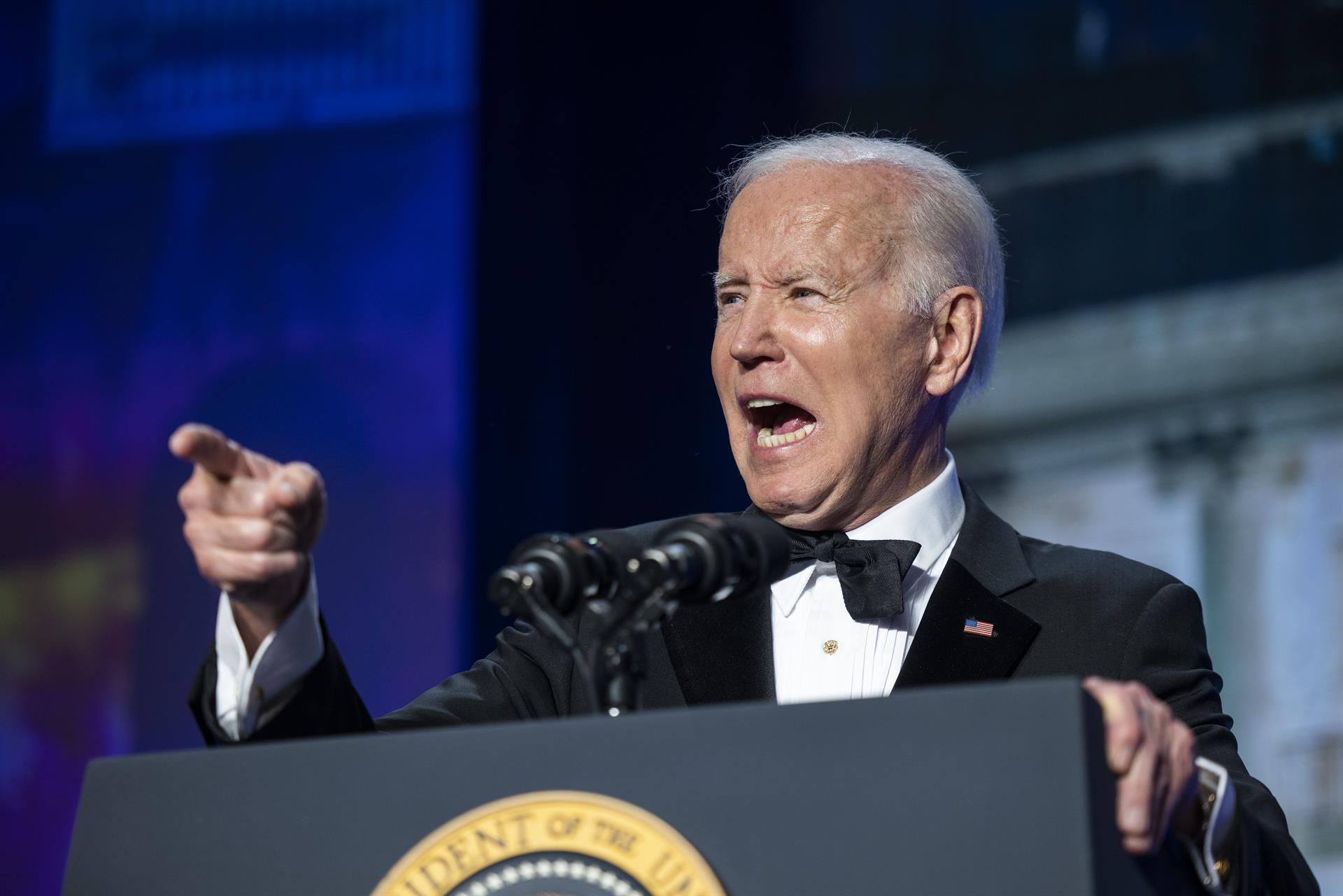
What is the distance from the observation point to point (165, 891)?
4.31 ft

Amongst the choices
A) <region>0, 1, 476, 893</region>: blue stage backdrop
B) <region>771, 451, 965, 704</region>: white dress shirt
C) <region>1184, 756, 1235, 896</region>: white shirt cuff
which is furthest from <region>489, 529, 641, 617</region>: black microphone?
<region>0, 1, 476, 893</region>: blue stage backdrop

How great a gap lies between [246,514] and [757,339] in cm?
92

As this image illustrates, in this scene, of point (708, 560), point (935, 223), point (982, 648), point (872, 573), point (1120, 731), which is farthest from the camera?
point (935, 223)

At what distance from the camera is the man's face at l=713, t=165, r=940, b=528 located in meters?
2.17

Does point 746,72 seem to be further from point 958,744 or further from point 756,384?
point 958,744

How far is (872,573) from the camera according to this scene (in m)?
1.98

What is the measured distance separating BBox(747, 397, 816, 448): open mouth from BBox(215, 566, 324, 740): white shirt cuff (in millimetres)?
812

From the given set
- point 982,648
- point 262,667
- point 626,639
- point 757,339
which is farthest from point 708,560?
point 757,339

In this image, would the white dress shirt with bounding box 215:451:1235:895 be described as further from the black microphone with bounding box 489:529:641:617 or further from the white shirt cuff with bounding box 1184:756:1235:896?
the black microphone with bounding box 489:529:641:617

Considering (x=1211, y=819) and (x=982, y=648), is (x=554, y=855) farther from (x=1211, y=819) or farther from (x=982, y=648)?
(x=982, y=648)

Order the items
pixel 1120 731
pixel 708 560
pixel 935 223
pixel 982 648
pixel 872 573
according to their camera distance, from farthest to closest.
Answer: pixel 935 223 < pixel 872 573 < pixel 982 648 < pixel 708 560 < pixel 1120 731

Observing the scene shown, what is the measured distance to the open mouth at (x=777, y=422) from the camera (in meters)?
2.17

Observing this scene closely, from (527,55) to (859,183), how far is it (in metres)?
1.87

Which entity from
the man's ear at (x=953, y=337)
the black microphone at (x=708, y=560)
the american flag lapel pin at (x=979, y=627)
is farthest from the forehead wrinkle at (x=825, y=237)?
the black microphone at (x=708, y=560)
